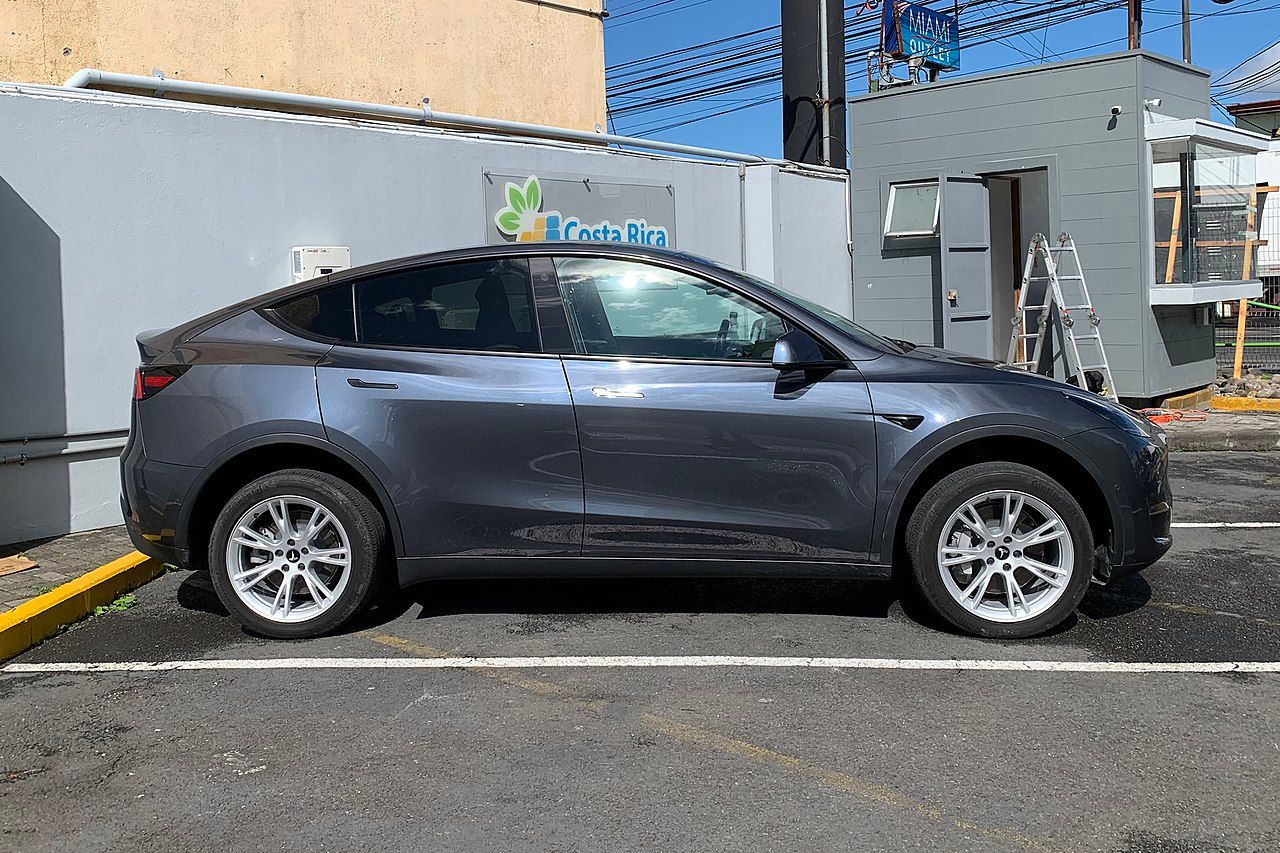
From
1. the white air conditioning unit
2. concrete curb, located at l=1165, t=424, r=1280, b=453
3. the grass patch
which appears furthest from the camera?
concrete curb, located at l=1165, t=424, r=1280, b=453

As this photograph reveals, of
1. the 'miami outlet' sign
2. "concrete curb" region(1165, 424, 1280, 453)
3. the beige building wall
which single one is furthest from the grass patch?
"concrete curb" region(1165, 424, 1280, 453)

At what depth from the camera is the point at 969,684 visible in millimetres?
4484

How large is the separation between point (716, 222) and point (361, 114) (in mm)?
3578

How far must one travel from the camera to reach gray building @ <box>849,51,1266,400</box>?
11.8m

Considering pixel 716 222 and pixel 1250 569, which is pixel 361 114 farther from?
pixel 1250 569

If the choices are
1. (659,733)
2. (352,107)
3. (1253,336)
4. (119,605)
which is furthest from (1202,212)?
(119,605)

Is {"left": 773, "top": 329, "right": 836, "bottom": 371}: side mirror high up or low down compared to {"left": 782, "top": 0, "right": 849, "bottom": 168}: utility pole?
down

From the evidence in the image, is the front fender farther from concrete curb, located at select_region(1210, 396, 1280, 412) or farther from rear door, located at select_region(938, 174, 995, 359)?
concrete curb, located at select_region(1210, 396, 1280, 412)

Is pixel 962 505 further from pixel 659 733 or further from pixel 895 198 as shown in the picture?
pixel 895 198

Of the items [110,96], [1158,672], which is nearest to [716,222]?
[110,96]

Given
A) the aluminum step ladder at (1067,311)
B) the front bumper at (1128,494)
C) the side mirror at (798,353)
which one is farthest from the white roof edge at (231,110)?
the front bumper at (1128,494)

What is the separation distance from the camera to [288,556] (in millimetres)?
5188

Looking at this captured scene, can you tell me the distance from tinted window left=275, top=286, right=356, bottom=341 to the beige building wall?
6.03 metres

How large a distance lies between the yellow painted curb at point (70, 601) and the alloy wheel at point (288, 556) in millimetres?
949
